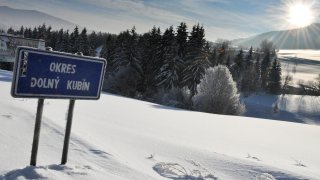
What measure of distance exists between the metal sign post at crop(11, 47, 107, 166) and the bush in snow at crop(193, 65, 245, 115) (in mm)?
41207

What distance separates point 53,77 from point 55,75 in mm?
34

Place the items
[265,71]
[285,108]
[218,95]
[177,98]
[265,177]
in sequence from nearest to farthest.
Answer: [265,177] < [218,95] < [177,98] < [285,108] < [265,71]

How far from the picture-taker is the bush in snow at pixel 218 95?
151 ft

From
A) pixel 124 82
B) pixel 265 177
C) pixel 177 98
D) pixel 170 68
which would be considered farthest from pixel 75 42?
pixel 265 177

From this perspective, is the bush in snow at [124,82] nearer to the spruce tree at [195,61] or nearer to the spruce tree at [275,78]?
the spruce tree at [195,61]

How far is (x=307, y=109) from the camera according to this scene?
8588 centimetres

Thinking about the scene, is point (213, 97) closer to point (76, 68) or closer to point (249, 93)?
point (76, 68)

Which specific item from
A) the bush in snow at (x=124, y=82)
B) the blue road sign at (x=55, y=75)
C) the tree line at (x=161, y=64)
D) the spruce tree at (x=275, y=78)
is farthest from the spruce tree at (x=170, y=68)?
the blue road sign at (x=55, y=75)

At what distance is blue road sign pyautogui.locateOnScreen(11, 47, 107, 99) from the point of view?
4.07m

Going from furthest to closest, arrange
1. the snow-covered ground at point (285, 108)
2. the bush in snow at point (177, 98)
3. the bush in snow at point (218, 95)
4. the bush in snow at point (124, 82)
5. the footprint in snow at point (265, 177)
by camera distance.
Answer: the snow-covered ground at point (285, 108), the bush in snow at point (124, 82), the bush in snow at point (177, 98), the bush in snow at point (218, 95), the footprint in snow at point (265, 177)

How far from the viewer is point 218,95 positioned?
46.4m

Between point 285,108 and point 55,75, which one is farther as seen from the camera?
point 285,108

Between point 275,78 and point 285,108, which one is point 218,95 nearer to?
point 285,108

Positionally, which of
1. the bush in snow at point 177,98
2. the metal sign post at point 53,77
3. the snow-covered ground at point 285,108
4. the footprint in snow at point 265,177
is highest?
the metal sign post at point 53,77
